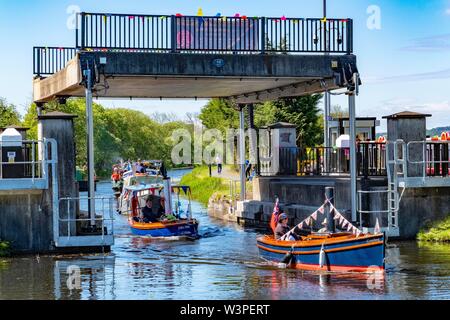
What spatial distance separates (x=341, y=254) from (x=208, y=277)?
3.52m

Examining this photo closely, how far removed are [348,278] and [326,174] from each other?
13879 millimetres

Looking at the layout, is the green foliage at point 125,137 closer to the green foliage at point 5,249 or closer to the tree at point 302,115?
the tree at point 302,115

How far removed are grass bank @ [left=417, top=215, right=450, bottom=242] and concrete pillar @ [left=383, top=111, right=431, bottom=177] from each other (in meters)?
1.73

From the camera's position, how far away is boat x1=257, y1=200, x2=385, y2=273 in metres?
25.0

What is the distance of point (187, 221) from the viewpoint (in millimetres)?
35438

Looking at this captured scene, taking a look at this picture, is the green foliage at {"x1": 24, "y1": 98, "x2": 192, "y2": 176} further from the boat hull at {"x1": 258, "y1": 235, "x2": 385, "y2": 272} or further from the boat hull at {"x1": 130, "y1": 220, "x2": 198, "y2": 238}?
the boat hull at {"x1": 258, "y1": 235, "x2": 385, "y2": 272}

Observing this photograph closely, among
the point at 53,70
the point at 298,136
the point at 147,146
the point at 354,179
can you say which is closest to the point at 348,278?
the point at 354,179

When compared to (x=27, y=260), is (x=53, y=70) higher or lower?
higher

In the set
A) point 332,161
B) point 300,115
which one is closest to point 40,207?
point 332,161

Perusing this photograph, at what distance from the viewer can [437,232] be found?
31828mm

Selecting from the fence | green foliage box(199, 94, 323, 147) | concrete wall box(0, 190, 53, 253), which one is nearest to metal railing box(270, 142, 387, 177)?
concrete wall box(0, 190, 53, 253)

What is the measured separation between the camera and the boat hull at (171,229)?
115ft
